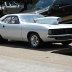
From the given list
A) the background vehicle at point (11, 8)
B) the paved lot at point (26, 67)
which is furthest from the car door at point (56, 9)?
the background vehicle at point (11, 8)

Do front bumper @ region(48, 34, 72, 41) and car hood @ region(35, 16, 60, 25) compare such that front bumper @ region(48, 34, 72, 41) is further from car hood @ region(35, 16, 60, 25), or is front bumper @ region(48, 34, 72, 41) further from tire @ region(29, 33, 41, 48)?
car hood @ region(35, 16, 60, 25)

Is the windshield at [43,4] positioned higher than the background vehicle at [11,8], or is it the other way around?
the windshield at [43,4]

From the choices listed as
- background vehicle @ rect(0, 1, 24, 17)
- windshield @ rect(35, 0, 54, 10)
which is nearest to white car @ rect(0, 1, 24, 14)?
background vehicle @ rect(0, 1, 24, 17)

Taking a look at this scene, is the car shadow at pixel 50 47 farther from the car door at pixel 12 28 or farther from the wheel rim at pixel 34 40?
the car door at pixel 12 28

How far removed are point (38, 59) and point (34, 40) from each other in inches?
114

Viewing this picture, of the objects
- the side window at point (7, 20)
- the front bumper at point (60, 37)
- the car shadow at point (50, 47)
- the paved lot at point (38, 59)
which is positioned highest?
the side window at point (7, 20)

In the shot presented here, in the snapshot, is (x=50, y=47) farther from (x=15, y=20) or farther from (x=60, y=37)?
(x=15, y=20)

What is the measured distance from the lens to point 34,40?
45.5 feet

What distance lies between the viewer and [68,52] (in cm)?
1259

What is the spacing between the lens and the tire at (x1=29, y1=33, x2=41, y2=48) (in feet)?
44.8

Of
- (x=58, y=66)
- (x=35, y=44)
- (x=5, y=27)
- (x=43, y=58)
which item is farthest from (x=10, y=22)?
(x=58, y=66)

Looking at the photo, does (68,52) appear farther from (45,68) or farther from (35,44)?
(45,68)

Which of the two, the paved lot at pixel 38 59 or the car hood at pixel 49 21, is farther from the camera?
the car hood at pixel 49 21

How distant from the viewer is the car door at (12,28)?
1446 centimetres
